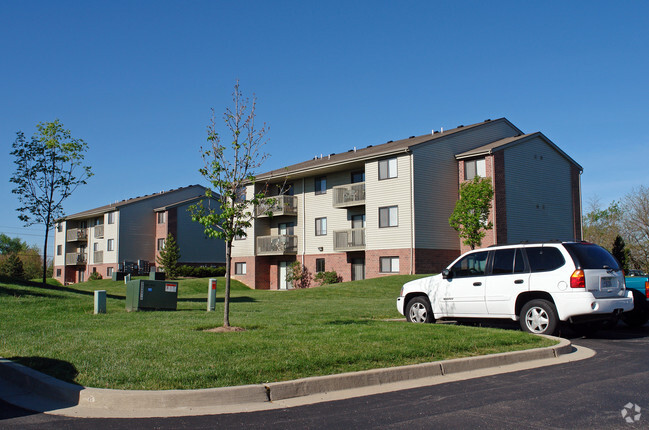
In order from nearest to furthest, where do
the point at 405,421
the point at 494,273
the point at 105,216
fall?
the point at 405,421
the point at 494,273
the point at 105,216

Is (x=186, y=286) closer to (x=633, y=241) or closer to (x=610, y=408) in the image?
(x=610, y=408)

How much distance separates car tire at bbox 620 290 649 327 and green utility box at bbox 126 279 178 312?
38.2ft

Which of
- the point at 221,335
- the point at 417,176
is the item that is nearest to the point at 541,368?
the point at 221,335

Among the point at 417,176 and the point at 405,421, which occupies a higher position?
the point at 417,176

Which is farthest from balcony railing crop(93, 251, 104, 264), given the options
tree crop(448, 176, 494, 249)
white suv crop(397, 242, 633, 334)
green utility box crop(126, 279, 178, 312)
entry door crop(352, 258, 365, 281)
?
white suv crop(397, 242, 633, 334)

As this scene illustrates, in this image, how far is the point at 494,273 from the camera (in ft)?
40.4

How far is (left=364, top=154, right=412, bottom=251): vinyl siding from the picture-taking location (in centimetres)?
3362

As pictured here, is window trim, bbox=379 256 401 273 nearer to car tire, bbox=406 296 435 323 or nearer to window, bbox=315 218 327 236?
window, bbox=315 218 327 236

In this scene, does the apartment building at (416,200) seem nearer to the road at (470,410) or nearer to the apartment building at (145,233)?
the apartment building at (145,233)

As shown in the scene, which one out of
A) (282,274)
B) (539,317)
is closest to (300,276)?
(282,274)

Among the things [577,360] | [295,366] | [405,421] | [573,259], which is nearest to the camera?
[405,421]

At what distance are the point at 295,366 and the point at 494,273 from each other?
6.02 meters

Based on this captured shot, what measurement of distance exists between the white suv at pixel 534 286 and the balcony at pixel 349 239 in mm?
23023

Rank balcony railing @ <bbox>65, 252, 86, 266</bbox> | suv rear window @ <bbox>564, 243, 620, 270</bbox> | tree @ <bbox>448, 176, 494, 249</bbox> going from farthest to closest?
balcony railing @ <bbox>65, 252, 86, 266</bbox> → tree @ <bbox>448, 176, 494, 249</bbox> → suv rear window @ <bbox>564, 243, 620, 270</bbox>
